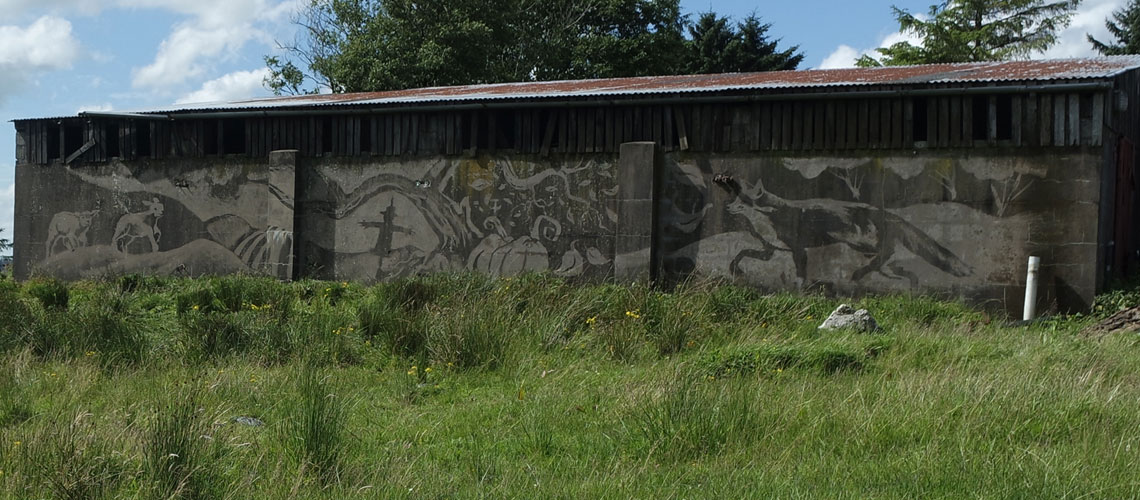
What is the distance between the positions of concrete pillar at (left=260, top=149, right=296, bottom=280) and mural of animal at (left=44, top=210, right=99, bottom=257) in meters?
4.22

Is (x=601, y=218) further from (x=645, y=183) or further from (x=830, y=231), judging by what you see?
(x=830, y=231)

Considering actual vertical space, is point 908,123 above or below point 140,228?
above

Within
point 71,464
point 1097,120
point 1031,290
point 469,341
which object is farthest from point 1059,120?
point 71,464

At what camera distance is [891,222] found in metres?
14.3

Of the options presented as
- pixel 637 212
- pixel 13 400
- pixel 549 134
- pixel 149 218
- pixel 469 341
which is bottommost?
pixel 13 400

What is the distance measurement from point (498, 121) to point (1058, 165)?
26.9 ft

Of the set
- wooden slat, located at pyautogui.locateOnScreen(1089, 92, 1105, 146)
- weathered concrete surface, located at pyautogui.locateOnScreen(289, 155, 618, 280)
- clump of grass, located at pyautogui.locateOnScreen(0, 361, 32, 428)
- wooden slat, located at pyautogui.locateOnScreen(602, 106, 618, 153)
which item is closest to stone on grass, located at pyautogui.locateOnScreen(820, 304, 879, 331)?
wooden slat, located at pyautogui.locateOnScreen(1089, 92, 1105, 146)

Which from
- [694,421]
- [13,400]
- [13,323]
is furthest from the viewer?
[13,323]

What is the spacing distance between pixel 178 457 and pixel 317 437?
2.49ft

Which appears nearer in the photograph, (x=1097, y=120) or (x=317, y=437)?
(x=317, y=437)

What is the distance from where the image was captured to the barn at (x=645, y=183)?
45.1 ft

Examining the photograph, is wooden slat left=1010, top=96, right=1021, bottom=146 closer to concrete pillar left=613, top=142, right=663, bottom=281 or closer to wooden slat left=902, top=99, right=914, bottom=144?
wooden slat left=902, top=99, right=914, bottom=144

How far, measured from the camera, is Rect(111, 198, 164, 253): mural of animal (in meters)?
19.5

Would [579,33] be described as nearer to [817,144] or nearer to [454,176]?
[454,176]
